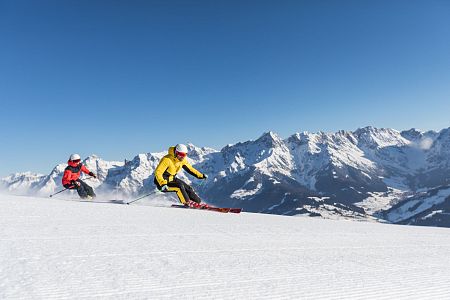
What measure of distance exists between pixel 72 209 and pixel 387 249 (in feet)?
31.2

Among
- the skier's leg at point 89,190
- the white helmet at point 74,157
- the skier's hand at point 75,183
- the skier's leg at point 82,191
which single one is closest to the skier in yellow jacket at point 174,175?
the skier's leg at point 89,190

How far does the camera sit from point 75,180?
21.4 meters

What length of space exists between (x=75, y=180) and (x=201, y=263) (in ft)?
57.0

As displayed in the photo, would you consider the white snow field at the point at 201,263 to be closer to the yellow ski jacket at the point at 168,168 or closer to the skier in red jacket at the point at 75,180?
the yellow ski jacket at the point at 168,168

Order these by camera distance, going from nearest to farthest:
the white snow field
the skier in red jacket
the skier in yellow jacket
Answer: the white snow field → the skier in yellow jacket → the skier in red jacket

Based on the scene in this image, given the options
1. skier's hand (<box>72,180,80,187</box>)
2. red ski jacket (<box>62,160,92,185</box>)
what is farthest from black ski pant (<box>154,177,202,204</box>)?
red ski jacket (<box>62,160,92,185</box>)

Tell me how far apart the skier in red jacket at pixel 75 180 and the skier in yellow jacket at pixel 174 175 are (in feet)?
21.2

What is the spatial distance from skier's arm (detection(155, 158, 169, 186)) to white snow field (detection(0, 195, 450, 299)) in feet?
19.8

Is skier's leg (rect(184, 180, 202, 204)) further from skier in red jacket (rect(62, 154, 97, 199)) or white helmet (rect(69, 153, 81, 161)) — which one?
white helmet (rect(69, 153, 81, 161))

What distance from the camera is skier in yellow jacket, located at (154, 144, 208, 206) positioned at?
1656 centimetres

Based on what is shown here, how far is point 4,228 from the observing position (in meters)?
8.33

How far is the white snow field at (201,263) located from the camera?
4.53 m

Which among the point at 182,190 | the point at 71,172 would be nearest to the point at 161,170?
the point at 182,190

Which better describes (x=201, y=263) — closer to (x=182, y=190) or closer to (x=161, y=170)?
(x=161, y=170)
